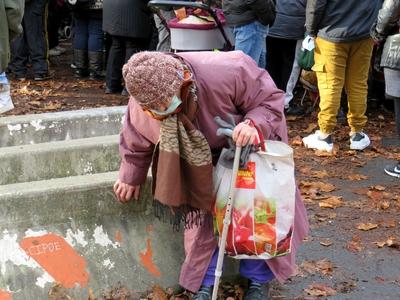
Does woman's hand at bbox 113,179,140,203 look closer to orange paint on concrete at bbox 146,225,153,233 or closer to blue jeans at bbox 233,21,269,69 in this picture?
orange paint on concrete at bbox 146,225,153,233

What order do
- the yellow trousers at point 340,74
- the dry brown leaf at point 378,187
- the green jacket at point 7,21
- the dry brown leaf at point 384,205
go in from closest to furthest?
the green jacket at point 7,21, the dry brown leaf at point 384,205, the dry brown leaf at point 378,187, the yellow trousers at point 340,74

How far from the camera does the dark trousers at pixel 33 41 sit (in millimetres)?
8891

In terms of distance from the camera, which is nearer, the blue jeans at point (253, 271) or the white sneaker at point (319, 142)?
the blue jeans at point (253, 271)

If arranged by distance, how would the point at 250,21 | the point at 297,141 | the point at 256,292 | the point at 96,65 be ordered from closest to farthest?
the point at 256,292
the point at 250,21
the point at 297,141
the point at 96,65

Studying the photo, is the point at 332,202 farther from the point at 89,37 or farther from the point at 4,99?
the point at 89,37

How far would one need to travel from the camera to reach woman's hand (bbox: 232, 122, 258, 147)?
10.1ft

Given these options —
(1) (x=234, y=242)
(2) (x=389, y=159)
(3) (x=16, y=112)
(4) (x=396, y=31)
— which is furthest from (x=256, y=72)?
(3) (x=16, y=112)

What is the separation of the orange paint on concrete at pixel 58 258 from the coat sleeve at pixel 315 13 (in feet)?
11.6

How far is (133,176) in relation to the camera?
3.45 meters

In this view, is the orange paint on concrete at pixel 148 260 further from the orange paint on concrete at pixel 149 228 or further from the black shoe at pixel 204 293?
the black shoe at pixel 204 293

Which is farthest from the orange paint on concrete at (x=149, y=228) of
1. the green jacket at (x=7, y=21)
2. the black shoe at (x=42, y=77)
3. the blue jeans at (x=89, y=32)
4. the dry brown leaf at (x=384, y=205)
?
the black shoe at (x=42, y=77)

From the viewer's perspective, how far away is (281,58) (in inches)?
309

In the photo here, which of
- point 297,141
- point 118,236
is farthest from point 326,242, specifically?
point 297,141

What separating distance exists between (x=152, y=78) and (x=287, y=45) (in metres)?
5.00
